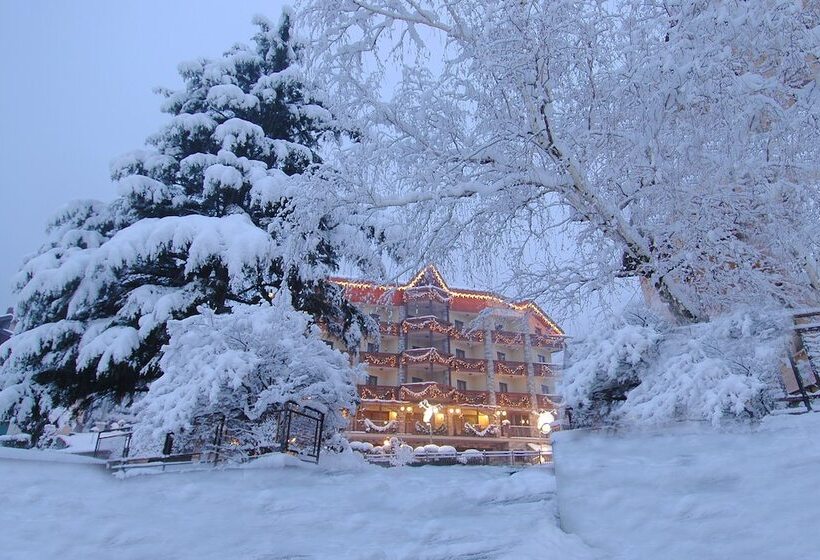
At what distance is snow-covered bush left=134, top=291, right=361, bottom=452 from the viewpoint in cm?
614

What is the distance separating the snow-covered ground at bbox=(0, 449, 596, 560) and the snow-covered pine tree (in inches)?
120

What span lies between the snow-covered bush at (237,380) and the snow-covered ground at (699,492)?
3780 millimetres

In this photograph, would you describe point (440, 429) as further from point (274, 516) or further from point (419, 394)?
point (274, 516)

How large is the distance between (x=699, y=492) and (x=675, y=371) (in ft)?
3.80

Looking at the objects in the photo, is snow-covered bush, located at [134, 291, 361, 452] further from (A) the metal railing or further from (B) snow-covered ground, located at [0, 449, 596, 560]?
(A) the metal railing

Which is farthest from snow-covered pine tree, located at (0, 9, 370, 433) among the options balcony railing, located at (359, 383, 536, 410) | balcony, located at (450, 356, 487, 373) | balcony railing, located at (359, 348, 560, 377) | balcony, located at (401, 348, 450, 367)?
balcony, located at (450, 356, 487, 373)

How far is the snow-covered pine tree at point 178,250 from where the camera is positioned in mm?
8945

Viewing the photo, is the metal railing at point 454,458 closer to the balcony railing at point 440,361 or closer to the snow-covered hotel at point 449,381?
the snow-covered hotel at point 449,381

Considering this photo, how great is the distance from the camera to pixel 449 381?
36.2m

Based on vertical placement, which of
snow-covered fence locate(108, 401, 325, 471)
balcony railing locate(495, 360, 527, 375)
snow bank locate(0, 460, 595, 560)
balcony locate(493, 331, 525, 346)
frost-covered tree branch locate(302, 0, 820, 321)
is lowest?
snow bank locate(0, 460, 595, 560)

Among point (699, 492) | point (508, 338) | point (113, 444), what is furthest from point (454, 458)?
point (508, 338)

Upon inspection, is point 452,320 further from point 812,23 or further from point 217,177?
point 812,23

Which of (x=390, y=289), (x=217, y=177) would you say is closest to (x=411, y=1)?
(x=390, y=289)

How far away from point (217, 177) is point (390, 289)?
527 centimetres
